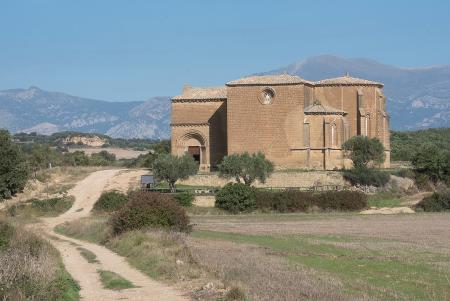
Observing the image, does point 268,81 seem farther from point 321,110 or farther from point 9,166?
point 9,166

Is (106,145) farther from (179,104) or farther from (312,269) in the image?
(312,269)

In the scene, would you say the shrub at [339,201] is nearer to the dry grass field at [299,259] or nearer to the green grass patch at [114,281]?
the dry grass field at [299,259]

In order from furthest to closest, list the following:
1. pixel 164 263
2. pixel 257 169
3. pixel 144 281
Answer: pixel 257 169 < pixel 164 263 < pixel 144 281

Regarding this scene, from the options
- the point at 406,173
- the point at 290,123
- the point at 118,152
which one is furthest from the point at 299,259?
the point at 118,152

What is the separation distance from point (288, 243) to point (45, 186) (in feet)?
133

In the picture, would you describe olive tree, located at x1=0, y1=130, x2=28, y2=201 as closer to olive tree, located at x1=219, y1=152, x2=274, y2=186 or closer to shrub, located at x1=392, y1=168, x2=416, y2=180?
olive tree, located at x1=219, y1=152, x2=274, y2=186

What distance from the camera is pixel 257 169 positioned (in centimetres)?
6103

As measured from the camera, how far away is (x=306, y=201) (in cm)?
5653

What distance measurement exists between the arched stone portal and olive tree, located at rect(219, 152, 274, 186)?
11141 millimetres

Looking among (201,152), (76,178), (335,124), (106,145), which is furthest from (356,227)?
(106,145)

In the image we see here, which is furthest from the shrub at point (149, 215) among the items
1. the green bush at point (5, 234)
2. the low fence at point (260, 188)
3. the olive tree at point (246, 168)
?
the olive tree at point (246, 168)

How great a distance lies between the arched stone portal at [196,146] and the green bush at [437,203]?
21621mm

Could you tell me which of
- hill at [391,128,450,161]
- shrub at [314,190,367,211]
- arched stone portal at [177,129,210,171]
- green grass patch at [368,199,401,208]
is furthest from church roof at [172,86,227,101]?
hill at [391,128,450,161]

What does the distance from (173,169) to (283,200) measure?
860 cm
